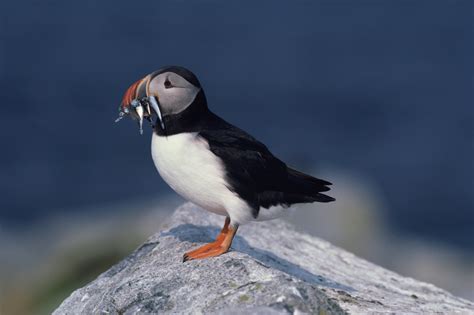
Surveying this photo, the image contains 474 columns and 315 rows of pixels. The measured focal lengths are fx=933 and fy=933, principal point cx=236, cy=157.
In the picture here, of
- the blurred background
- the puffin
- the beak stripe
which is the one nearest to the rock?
the puffin

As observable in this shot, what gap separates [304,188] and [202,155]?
1061mm

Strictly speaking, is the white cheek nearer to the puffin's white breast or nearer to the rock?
the puffin's white breast

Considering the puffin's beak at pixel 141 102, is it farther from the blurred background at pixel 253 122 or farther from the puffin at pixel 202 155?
the blurred background at pixel 253 122

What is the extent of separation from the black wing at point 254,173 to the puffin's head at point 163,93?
302 millimetres

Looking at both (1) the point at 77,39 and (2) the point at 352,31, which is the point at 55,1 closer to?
(1) the point at 77,39

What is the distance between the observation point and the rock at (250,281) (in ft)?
19.4

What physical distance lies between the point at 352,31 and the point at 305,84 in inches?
581

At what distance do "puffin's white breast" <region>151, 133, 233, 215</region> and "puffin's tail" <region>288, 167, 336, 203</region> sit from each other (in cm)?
70

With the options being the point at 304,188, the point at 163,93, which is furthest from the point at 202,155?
the point at 304,188

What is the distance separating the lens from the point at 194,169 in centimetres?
709

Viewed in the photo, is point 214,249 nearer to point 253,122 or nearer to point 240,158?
point 240,158

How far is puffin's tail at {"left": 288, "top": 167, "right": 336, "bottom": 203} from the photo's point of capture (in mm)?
7660

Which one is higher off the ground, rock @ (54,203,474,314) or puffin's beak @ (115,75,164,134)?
puffin's beak @ (115,75,164,134)

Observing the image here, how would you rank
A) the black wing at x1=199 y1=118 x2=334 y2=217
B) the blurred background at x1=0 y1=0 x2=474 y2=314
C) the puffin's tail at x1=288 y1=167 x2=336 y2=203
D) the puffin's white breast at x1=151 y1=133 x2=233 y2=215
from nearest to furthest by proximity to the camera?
the puffin's white breast at x1=151 y1=133 x2=233 y2=215
the black wing at x1=199 y1=118 x2=334 y2=217
the puffin's tail at x1=288 y1=167 x2=336 y2=203
the blurred background at x1=0 y1=0 x2=474 y2=314
